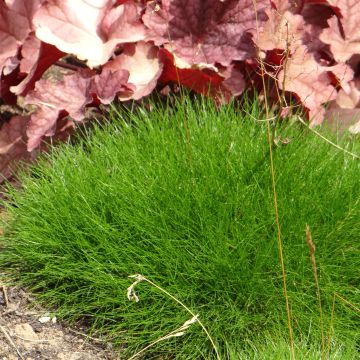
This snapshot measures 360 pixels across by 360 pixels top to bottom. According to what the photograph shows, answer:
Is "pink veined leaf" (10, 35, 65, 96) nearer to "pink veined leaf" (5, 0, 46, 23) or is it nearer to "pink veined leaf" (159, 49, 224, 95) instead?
"pink veined leaf" (5, 0, 46, 23)

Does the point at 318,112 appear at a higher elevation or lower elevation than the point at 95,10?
lower

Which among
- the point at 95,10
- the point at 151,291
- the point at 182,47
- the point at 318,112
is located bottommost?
the point at 318,112

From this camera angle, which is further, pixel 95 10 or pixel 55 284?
pixel 95 10

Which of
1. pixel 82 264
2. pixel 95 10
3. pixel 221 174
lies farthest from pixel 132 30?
pixel 82 264

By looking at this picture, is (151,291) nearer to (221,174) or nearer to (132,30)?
(221,174)

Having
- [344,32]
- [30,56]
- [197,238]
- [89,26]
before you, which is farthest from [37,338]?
[344,32]

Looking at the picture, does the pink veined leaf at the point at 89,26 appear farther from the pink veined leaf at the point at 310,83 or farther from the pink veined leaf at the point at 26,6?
the pink veined leaf at the point at 310,83

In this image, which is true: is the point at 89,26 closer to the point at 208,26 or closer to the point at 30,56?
the point at 30,56
